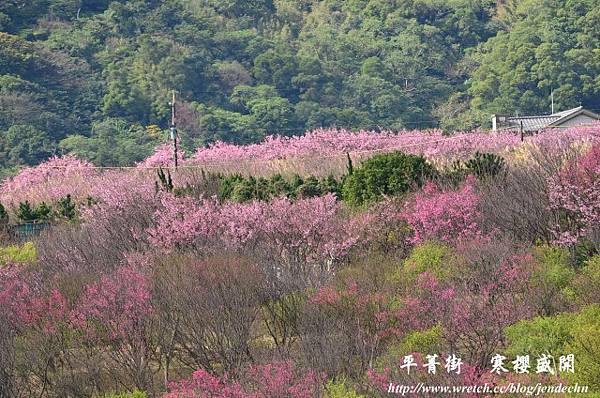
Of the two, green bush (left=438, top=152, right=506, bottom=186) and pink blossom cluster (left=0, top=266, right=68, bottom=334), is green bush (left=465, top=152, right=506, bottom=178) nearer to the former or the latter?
green bush (left=438, top=152, right=506, bottom=186)

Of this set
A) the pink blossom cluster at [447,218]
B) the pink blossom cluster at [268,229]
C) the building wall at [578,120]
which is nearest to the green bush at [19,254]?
the pink blossom cluster at [268,229]

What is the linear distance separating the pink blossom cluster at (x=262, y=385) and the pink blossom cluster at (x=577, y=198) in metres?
8.96

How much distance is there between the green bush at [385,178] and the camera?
3219cm

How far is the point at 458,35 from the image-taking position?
10531 cm

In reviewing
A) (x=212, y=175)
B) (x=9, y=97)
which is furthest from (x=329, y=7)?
(x=212, y=175)

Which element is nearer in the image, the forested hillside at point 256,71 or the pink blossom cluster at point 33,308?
the pink blossom cluster at point 33,308

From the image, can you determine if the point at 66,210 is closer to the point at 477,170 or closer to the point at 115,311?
the point at 477,170

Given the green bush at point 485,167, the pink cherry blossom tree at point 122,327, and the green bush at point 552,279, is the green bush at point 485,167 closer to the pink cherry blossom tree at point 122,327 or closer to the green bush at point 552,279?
the green bush at point 552,279

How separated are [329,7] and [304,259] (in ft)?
288

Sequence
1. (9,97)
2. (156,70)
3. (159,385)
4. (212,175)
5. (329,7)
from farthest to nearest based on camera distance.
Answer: (329,7) < (156,70) < (9,97) < (212,175) < (159,385)

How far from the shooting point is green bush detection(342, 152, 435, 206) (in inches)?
1267

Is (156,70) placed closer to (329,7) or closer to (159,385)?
(329,7)

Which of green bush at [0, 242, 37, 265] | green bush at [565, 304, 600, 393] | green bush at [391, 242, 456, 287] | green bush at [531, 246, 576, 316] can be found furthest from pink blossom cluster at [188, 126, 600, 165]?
green bush at [565, 304, 600, 393]

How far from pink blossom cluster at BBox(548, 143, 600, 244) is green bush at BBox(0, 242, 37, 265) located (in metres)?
Answer: 11.3
